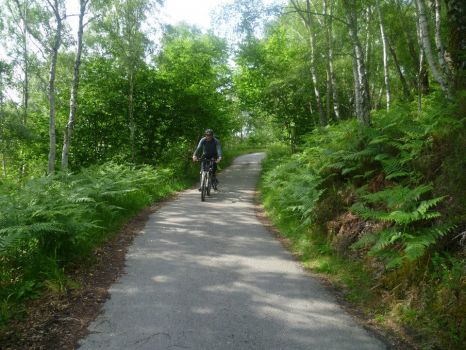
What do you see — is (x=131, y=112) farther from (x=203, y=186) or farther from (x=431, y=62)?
(x=431, y=62)

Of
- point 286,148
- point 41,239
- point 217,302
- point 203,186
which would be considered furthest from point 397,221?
point 286,148

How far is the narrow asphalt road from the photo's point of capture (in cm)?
352

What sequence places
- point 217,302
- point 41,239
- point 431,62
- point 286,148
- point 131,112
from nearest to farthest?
1. point 217,302
2. point 41,239
3. point 431,62
4. point 131,112
5. point 286,148

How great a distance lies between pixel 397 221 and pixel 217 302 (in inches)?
93.2

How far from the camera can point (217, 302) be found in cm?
430

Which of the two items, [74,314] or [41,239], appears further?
[41,239]

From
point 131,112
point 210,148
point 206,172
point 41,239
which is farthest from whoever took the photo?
point 131,112

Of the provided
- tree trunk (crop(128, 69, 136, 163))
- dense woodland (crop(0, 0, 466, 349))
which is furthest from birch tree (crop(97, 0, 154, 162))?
tree trunk (crop(128, 69, 136, 163))

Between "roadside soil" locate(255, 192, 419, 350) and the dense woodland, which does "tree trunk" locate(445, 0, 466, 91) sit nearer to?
the dense woodland

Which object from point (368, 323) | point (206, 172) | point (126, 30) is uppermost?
point (126, 30)

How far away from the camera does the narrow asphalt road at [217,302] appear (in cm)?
352

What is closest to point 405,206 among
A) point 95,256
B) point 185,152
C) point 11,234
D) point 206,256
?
point 206,256

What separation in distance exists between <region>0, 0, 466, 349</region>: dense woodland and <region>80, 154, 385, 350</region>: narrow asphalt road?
55 centimetres

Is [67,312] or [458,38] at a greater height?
[458,38]
